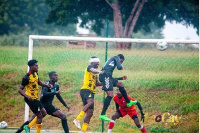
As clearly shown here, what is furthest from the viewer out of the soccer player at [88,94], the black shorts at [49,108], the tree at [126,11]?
the tree at [126,11]

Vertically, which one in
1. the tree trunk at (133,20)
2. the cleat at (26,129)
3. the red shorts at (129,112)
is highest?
the tree trunk at (133,20)

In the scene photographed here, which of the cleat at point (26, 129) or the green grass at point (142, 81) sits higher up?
the green grass at point (142, 81)

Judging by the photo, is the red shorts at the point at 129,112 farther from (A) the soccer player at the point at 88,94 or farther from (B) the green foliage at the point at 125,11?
(B) the green foliage at the point at 125,11

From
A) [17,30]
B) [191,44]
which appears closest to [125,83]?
[191,44]

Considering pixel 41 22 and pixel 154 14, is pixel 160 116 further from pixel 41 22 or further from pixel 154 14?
pixel 41 22

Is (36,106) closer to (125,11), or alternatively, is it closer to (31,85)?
(31,85)

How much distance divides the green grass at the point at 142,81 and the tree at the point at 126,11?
48.2 feet

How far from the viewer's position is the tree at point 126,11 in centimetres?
2962

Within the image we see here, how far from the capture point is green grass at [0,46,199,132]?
13.4 m

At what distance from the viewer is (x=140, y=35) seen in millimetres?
72812

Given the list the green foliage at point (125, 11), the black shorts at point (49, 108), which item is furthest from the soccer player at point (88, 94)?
the green foliage at point (125, 11)

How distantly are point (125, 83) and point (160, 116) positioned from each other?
187 cm

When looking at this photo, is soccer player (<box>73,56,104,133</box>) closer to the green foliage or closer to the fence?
the fence

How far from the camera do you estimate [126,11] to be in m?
31.2
